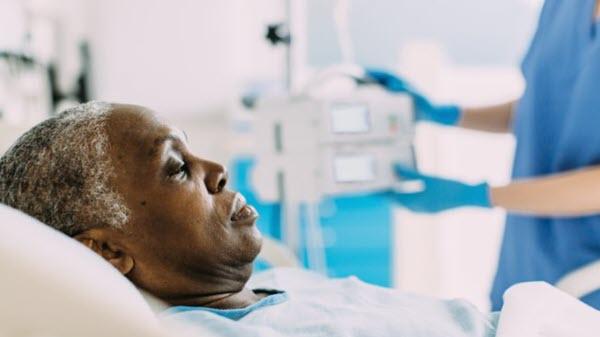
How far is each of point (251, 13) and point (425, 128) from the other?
148cm

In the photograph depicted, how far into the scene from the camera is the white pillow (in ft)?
1.83

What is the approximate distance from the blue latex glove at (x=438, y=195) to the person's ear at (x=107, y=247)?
0.95 m

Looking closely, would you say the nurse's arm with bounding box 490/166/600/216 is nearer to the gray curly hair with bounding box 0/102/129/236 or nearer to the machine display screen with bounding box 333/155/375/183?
the machine display screen with bounding box 333/155/375/183

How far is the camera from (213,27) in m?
3.46

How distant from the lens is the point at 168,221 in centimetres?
110

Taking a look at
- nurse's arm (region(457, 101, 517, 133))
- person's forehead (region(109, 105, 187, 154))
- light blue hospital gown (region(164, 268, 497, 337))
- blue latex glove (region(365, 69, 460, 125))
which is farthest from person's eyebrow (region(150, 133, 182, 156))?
nurse's arm (region(457, 101, 517, 133))

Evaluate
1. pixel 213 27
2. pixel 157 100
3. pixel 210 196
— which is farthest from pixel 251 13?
pixel 210 196

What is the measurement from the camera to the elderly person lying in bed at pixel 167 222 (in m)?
1.03

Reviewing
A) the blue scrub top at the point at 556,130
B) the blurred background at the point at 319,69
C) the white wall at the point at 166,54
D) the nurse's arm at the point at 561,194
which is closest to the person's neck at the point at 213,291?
the nurse's arm at the point at 561,194

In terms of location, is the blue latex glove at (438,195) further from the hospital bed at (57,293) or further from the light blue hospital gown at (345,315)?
the hospital bed at (57,293)

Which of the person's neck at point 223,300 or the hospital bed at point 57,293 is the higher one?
the hospital bed at point 57,293

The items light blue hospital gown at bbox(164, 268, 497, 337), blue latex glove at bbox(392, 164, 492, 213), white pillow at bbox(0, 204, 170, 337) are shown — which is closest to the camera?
white pillow at bbox(0, 204, 170, 337)

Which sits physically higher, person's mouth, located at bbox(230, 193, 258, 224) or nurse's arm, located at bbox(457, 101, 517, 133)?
person's mouth, located at bbox(230, 193, 258, 224)

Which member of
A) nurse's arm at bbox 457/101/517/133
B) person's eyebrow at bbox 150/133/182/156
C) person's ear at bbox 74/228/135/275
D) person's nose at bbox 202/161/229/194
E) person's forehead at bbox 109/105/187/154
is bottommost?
nurse's arm at bbox 457/101/517/133
